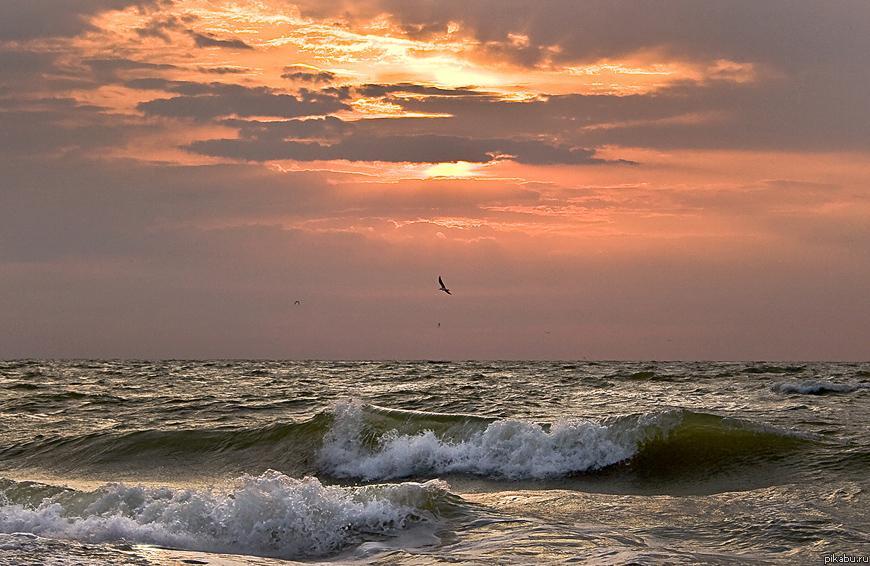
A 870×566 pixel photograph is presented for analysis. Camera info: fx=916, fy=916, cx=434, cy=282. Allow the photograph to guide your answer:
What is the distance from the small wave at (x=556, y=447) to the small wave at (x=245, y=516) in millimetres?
4244

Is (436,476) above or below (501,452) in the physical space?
below

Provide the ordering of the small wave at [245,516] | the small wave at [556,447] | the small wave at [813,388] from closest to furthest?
the small wave at [245,516] → the small wave at [556,447] → the small wave at [813,388]

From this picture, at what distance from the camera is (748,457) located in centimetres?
1600

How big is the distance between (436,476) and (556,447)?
223cm

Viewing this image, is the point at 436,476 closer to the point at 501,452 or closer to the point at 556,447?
the point at 501,452

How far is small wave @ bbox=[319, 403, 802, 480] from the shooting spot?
16.3 meters

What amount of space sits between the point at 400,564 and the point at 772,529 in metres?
4.33

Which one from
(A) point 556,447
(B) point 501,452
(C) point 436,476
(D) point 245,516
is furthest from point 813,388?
(D) point 245,516

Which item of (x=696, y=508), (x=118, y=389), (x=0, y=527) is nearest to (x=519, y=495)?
(x=696, y=508)

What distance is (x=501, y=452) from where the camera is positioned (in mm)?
16719

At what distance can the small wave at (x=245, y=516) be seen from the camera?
1076 centimetres

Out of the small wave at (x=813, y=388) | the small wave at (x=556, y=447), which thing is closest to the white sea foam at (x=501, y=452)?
the small wave at (x=556, y=447)

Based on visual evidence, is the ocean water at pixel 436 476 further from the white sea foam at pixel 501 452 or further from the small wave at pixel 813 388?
the small wave at pixel 813 388

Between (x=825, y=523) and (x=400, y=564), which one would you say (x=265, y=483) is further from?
(x=825, y=523)
